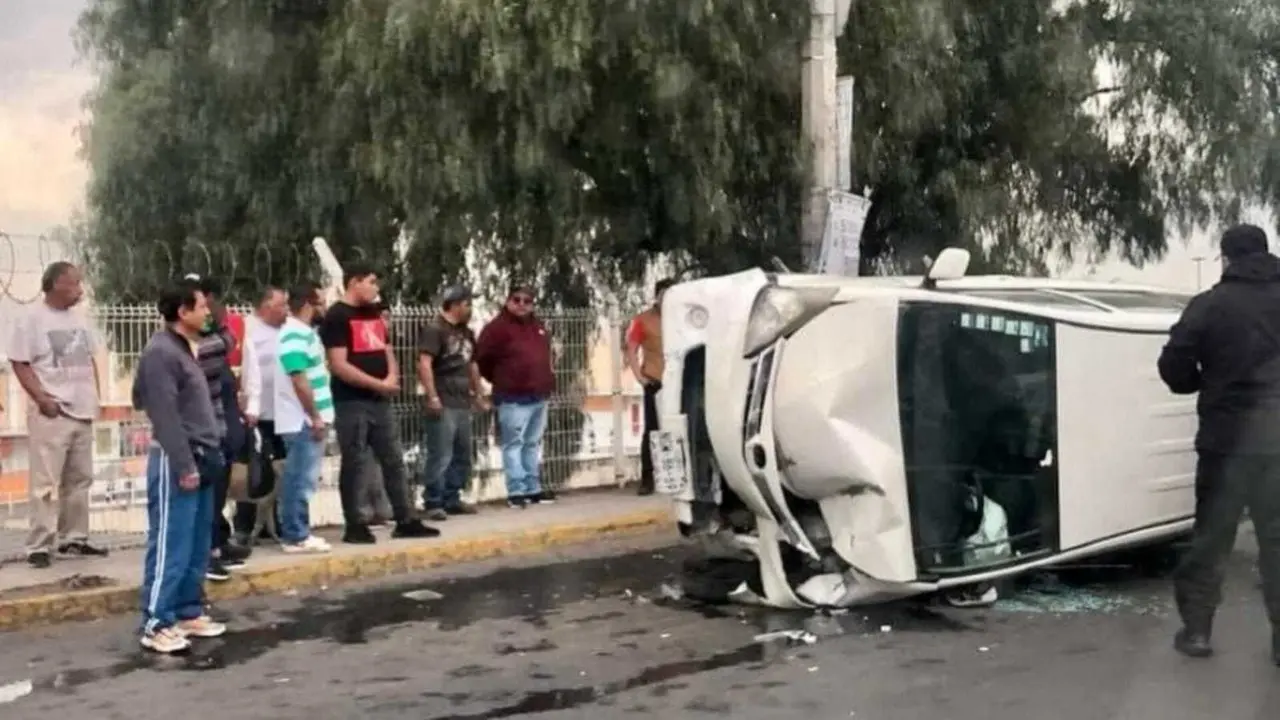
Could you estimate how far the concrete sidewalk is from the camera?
8.14 metres

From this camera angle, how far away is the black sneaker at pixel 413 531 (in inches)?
399

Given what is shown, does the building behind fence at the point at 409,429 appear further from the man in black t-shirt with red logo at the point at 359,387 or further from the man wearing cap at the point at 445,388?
the man in black t-shirt with red logo at the point at 359,387

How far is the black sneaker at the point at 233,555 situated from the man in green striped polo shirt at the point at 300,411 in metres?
0.42

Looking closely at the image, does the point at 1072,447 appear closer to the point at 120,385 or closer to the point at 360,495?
the point at 360,495

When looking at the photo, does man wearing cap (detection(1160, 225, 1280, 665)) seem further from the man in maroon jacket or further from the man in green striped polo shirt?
the man in maroon jacket

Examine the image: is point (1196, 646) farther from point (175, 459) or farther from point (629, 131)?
point (629, 131)

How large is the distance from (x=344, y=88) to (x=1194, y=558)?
321 inches

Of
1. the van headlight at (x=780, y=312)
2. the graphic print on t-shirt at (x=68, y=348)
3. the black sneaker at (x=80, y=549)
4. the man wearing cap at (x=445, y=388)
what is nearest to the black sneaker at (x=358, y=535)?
the man wearing cap at (x=445, y=388)

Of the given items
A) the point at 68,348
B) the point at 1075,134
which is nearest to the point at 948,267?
the point at 68,348

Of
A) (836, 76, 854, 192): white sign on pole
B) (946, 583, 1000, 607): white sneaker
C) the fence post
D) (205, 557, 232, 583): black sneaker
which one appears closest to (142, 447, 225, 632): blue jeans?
(205, 557, 232, 583): black sneaker

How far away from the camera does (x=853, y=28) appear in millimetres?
13664

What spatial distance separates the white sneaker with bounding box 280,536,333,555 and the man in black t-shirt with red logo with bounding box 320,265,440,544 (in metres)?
0.37

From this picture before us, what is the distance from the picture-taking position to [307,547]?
9539 mm

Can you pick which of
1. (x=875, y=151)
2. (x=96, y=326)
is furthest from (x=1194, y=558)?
(x=875, y=151)
